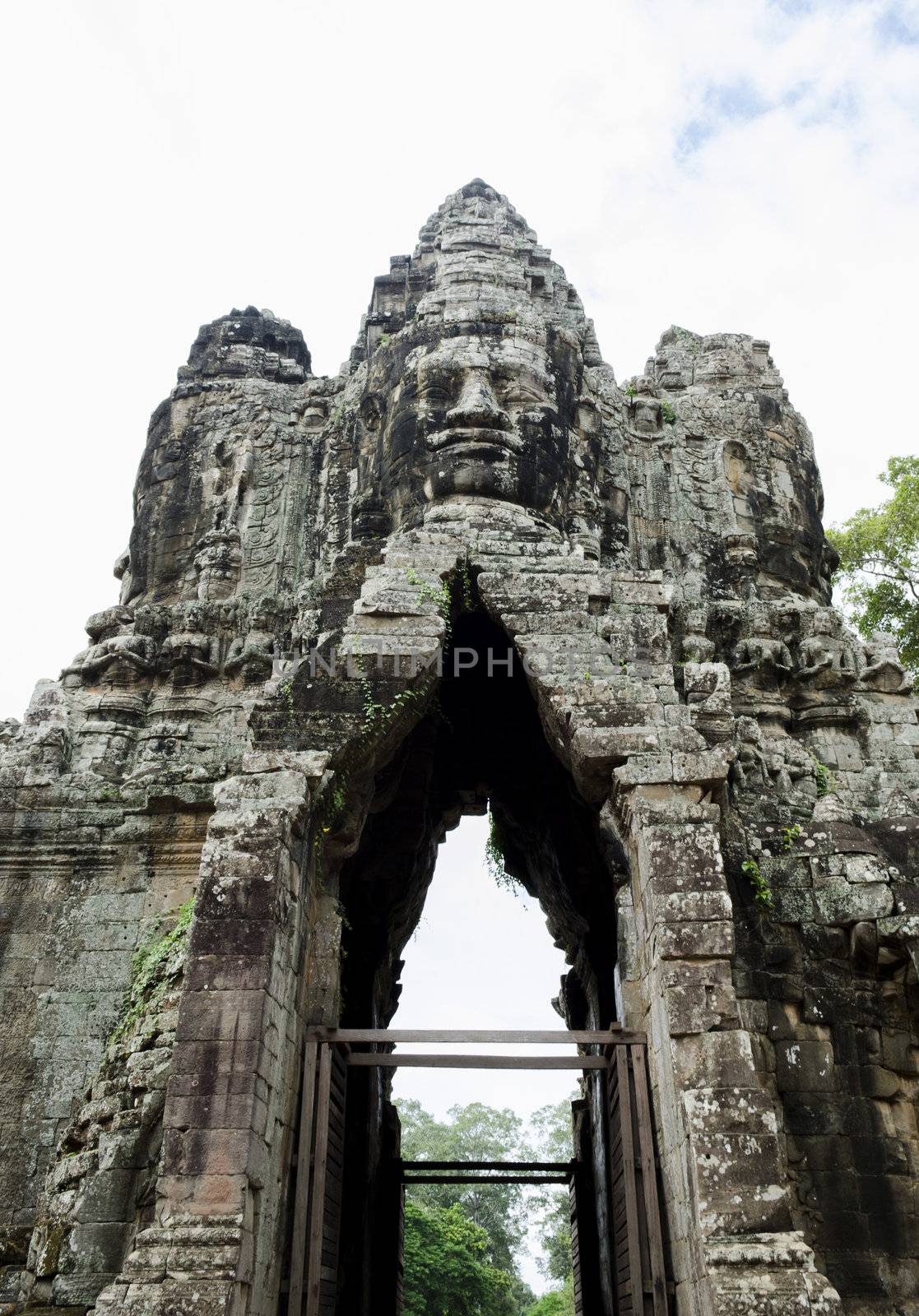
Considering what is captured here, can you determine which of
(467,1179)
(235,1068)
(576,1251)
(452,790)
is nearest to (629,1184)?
(235,1068)

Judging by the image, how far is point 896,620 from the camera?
67.4 ft

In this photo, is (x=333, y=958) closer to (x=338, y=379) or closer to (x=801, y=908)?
(x=801, y=908)

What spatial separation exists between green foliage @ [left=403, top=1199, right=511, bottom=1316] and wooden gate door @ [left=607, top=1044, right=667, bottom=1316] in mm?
14953

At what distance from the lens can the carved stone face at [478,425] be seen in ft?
36.7

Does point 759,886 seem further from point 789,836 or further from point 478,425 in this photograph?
point 478,425

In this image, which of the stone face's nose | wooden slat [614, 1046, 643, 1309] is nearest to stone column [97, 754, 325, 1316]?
wooden slat [614, 1046, 643, 1309]

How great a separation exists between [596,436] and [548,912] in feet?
18.6

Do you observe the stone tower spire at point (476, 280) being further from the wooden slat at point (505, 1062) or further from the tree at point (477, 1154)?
the tree at point (477, 1154)

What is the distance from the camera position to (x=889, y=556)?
2114 cm

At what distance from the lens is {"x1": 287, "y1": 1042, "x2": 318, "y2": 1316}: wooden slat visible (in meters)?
6.93

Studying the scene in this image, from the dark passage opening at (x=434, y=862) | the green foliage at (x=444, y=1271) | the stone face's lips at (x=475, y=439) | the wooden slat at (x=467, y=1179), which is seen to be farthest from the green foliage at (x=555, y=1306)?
the stone face's lips at (x=475, y=439)

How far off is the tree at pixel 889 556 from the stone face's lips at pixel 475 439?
11422 mm

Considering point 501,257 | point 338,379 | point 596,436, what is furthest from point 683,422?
point 338,379

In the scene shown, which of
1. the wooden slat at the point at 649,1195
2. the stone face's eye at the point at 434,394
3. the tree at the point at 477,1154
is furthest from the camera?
the tree at the point at 477,1154
